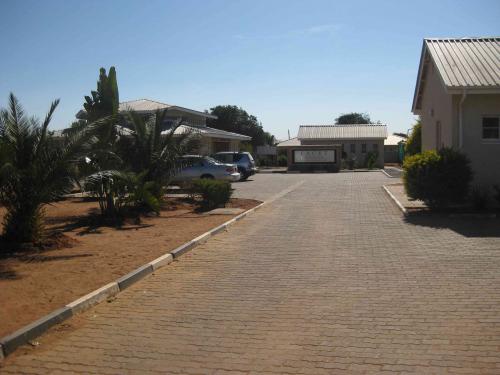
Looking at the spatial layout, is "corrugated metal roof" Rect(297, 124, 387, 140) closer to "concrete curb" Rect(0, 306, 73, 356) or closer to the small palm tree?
the small palm tree

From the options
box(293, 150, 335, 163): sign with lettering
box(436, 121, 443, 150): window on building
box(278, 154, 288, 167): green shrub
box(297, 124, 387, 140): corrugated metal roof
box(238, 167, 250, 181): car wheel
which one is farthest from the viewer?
box(278, 154, 288, 167): green shrub

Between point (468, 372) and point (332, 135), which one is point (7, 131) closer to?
point (468, 372)

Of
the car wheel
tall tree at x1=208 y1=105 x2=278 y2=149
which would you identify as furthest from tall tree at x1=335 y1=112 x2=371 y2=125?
the car wheel

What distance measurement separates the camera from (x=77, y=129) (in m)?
10.8

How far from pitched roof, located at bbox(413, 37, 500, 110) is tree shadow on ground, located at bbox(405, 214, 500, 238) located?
3.81 m

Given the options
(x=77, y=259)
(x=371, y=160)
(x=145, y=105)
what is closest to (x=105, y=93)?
(x=77, y=259)

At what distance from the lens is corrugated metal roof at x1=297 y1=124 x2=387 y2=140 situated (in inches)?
2322

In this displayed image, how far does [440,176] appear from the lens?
14.3 metres

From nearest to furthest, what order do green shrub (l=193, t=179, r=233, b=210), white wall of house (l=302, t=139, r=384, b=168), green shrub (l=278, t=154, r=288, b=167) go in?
green shrub (l=193, t=179, r=233, b=210)
white wall of house (l=302, t=139, r=384, b=168)
green shrub (l=278, t=154, r=288, b=167)

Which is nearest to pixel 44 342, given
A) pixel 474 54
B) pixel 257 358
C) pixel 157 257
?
pixel 257 358

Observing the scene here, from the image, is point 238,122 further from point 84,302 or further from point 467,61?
point 84,302

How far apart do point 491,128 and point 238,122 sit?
228 ft

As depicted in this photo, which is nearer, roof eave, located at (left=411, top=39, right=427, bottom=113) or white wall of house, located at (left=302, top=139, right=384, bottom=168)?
roof eave, located at (left=411, top=39, right=427, bottom=113)

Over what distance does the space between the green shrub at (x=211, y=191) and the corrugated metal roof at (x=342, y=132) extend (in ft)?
144
